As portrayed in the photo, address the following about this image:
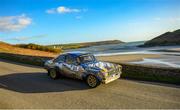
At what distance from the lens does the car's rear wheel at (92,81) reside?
867 centimetres

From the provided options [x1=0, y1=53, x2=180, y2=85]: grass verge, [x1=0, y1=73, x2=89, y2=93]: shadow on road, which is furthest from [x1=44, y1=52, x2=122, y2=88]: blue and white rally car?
[x1=0, y1=53, x2=180, y2=85]: grass verge

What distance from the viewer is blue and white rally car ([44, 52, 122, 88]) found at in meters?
8.62

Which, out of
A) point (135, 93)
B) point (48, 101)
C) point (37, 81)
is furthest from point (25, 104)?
point (135, 93)

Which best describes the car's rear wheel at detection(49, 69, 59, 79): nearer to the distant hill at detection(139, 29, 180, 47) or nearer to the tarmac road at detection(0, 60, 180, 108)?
the tarmac road at detection(0, 60, 180, 108)

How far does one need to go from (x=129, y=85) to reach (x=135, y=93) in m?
1.25

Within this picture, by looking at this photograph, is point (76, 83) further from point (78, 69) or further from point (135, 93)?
point (135, 93)

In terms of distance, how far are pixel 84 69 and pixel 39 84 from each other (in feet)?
9.38

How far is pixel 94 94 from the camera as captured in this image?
782 cm

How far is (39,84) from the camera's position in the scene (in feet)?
32.6

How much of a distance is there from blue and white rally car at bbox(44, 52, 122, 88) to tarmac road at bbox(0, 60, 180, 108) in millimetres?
455

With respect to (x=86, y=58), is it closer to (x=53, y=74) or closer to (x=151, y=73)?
(x=53, y=74)

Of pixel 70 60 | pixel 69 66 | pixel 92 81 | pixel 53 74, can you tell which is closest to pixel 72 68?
pixel 69 66

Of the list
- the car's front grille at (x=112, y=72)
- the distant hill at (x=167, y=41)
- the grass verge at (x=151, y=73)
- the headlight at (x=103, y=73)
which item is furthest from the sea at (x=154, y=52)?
the distant hill at (x=167, y=41)

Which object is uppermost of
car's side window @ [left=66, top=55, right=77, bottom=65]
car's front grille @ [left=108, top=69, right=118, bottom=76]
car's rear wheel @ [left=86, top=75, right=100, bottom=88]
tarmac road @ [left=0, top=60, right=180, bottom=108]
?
car's side window @ [left=66, top=55, right=77, bottom=65]
